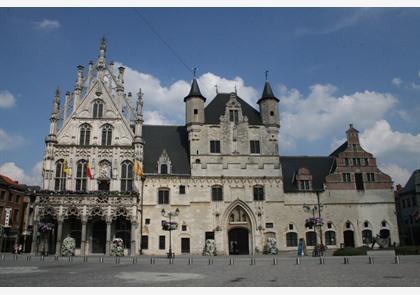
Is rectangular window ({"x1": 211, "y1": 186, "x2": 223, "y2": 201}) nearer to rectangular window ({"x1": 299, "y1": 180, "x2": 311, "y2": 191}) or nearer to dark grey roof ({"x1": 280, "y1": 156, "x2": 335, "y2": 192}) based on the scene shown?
dark grey roof ({"x1": 280, "y1": 156, "x2": 335, "y2": 192})

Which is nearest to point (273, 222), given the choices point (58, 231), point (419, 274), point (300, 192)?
point (300, 192)

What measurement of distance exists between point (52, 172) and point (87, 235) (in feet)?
24.4

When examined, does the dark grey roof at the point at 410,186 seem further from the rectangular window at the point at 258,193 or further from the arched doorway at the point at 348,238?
the rectangular window at the point at 258,193

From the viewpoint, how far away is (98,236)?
3947 centimetres

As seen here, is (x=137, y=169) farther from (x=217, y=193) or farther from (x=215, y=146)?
(x=215, y=146)

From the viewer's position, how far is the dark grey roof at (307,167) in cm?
4475

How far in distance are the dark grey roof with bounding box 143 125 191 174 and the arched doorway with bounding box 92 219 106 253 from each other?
7249 mm

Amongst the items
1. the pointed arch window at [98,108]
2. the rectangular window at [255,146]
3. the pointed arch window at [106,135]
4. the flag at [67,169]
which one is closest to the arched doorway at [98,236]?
the flag at [67,169]

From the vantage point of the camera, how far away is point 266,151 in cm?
Answer: 4394

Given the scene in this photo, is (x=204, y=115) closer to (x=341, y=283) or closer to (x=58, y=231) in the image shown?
(x=58, y=231)

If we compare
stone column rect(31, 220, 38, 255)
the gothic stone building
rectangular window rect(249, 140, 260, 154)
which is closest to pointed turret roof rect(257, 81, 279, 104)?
the gothic stone building

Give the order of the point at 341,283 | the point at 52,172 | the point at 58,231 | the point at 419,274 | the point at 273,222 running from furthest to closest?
1. the point at 273,222
2. the point at 52,172
3. the point at 58,231
4. the point at 419,274
5. the point at 341,283

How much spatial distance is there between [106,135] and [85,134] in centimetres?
225

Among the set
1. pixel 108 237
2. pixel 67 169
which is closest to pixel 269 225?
pixel 108 237
